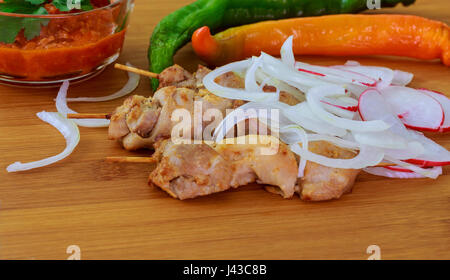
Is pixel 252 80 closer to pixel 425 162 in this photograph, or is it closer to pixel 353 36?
pixel 425 162

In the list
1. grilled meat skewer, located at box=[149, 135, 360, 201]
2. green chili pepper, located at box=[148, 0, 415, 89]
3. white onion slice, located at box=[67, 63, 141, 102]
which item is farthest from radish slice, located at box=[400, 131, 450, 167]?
white onion slice, located at box=[67, 63, 141, 102]

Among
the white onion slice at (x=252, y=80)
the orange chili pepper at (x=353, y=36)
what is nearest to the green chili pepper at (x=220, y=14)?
the orange chili pepper at (x=353, y=36)

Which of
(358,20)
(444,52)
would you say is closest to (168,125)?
(358,20)

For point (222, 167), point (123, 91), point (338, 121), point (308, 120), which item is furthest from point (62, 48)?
point (338, 121)

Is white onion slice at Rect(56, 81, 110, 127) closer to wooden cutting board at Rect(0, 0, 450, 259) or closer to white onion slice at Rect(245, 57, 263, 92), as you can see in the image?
wooden cutting board at Rect(0, 0, 450, 259)

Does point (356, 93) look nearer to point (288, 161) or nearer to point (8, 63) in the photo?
point (288, 161)

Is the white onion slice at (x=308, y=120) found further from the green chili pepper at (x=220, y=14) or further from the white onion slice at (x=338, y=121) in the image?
the green chili pepper at (x=220, y=14)
